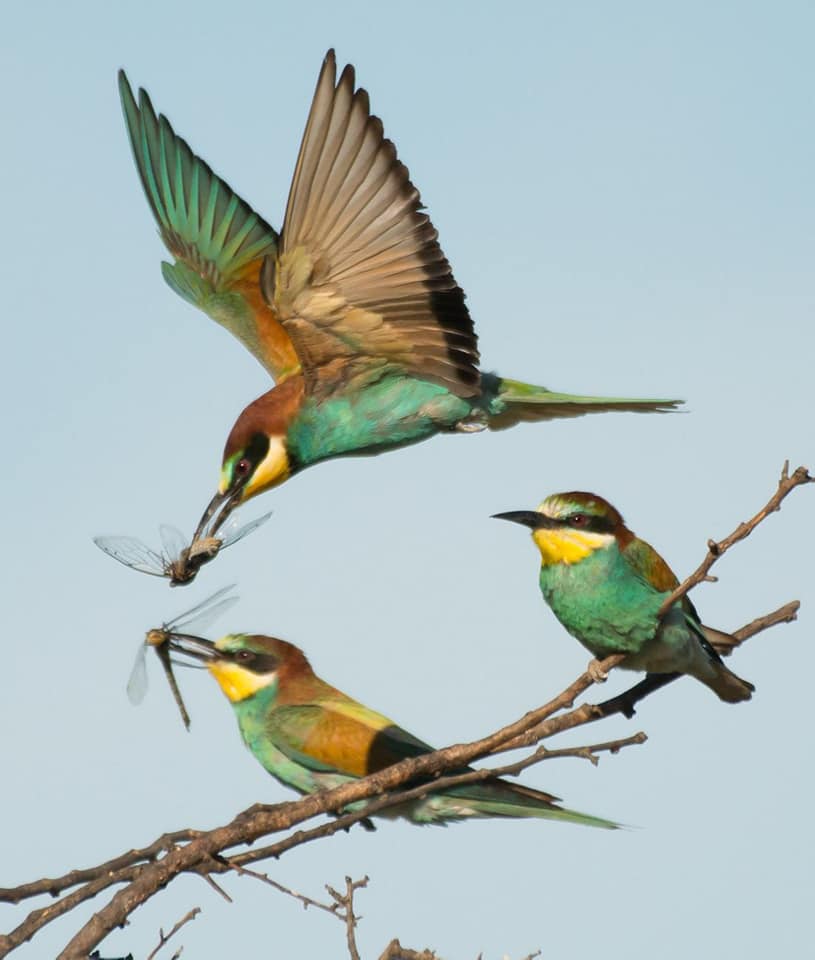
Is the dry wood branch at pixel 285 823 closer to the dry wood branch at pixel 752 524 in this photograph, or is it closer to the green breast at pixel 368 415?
the dry wood branch at pixel 752 524

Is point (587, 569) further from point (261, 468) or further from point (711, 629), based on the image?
point (261, 468)

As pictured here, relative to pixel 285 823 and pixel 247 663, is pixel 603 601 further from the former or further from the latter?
pixel 247 663

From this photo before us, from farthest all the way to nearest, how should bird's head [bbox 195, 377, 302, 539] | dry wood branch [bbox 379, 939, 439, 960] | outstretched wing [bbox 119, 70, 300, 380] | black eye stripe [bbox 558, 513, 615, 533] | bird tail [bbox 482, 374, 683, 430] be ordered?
outstretched wing [bbox 119, 70, 300, 380], bird tail [bbox 482, 374, 683, 430], bird's head [bbox 195, 377, 302, 539], black eye stripe [bbox 558, 513, 615, 533], dry wood branch [bbox 379, 939, 439, 960]

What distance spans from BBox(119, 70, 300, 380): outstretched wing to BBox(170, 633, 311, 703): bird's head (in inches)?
44.2

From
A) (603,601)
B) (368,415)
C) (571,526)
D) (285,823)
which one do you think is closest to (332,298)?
(368,415)

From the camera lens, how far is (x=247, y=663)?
5.29 m

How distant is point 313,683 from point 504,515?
1380 mm

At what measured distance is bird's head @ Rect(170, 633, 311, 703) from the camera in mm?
5254

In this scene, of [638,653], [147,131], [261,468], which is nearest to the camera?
[638,653]

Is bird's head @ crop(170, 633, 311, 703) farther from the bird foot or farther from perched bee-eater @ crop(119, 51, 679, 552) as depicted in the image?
the bird foot

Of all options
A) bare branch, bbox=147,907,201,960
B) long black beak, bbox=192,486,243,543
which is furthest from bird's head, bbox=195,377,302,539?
bare branch, bbox=147,907,201,960

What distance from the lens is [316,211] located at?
4.25 metres

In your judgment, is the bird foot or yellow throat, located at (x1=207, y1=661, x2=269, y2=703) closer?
the bird foot

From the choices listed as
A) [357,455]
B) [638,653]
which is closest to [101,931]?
[638,653]
